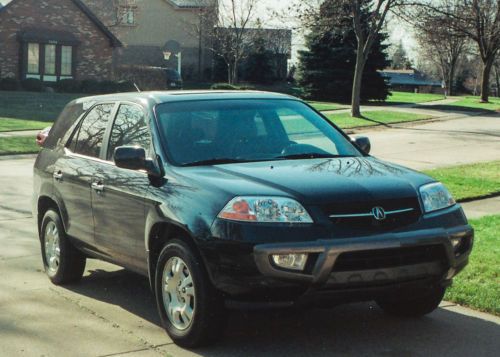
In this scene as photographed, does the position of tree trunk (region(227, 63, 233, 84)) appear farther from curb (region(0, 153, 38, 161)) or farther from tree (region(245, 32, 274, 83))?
curb (region(0, 153, 38, 161))

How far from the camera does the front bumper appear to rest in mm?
5016

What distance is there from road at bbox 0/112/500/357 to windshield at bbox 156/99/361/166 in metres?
1.17

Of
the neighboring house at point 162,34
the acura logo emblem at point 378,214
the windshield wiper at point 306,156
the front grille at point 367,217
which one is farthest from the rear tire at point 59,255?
the neighboring house at point 162,34

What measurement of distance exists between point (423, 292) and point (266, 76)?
62.0m

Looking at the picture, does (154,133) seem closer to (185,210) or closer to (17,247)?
(185,210)

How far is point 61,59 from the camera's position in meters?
48.6

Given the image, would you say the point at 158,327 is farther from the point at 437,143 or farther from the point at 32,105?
the point at 32,105

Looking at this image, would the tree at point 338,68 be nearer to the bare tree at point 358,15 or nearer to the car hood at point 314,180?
the bare tree at point 358,15

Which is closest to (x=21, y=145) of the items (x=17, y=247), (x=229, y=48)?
(x=17, y=247)

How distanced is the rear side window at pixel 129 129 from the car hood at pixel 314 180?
0.73 m

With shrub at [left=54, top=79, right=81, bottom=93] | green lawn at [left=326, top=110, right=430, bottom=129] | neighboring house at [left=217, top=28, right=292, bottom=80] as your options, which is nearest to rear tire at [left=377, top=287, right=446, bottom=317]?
green lawn at [left=326, top=110, right=430, bottom=129]

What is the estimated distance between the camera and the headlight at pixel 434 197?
219 inches

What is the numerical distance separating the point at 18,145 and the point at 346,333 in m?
17.2

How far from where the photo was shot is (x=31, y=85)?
45.7m
